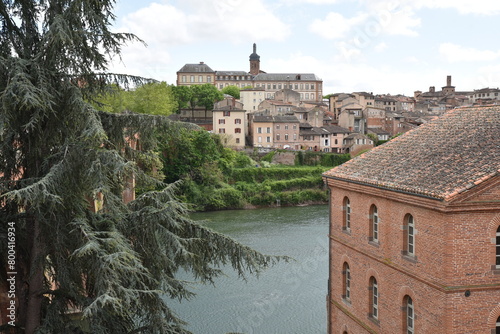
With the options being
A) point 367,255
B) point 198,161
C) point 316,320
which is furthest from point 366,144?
point 367,255

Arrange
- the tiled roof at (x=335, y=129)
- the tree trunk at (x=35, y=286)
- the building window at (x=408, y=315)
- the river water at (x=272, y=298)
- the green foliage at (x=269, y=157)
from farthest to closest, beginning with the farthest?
the tiled roof at (x=335, y=129)
the green foliage at (x=269, y=157)
the river water at (x=272, y=298)
the building window at (x=408, y=315)
the tree trunk at (x=35, y=286)

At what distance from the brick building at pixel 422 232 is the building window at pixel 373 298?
3 cm

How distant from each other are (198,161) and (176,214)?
5039 cm

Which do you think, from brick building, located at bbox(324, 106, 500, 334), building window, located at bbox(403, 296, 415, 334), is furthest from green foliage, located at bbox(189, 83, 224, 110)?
building window, located at bbox(403, 296, 415, 334)

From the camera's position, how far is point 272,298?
23.8 metres

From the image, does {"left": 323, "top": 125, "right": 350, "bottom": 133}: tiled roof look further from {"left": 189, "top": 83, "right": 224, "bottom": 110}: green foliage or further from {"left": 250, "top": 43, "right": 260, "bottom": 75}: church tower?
{"left": 250, "top": 43, "right": 260, "bottom": 75}: church tower

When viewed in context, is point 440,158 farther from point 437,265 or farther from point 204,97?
point 204,97

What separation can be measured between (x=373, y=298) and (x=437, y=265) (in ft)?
12.4

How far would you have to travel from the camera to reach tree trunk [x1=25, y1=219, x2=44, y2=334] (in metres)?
7.71

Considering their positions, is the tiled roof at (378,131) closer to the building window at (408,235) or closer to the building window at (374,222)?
the building window at (374,222)

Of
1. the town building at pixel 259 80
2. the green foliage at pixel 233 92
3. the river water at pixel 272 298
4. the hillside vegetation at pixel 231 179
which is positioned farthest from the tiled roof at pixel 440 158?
the town building at pixel 259 80

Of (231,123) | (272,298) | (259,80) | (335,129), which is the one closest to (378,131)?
(335,129)

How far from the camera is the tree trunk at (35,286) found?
304 inches

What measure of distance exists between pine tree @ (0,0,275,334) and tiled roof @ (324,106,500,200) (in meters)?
5.50
